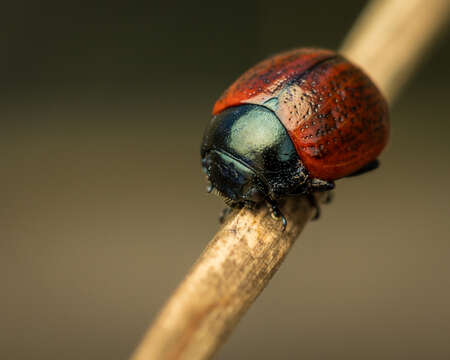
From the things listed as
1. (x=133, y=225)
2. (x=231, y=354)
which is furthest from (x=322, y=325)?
(x=133, y=225)

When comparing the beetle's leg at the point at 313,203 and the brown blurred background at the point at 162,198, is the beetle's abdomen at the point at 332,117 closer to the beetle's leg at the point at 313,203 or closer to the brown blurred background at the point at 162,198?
the beetle's leg at the point at 313,203

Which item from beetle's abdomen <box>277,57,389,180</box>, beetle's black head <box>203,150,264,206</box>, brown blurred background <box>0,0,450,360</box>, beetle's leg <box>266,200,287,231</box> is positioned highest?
beetle's abdomen <box>277,57,389,180</box>

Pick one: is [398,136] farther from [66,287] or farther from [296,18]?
[66,287]

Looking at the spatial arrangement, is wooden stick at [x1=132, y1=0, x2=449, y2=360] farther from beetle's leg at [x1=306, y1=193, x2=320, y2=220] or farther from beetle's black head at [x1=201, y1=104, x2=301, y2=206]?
beetle's black head at [x1=201, y1=104, x2=301, y2=206]

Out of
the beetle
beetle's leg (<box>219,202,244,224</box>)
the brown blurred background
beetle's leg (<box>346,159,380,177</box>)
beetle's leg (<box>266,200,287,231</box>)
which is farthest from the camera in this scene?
the brown blurred background

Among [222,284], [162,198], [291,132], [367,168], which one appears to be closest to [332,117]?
[291,132]

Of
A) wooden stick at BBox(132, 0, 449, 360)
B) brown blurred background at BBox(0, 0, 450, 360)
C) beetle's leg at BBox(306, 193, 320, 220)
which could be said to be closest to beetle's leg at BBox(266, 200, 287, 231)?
wooden stick at BBox(132, 0, 449, 360)

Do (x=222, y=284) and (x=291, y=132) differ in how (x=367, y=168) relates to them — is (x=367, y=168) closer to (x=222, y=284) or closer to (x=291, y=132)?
(x=291, y=132)
